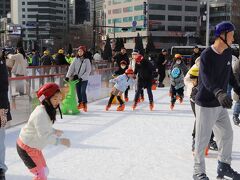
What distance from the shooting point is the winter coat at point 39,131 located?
3.62m

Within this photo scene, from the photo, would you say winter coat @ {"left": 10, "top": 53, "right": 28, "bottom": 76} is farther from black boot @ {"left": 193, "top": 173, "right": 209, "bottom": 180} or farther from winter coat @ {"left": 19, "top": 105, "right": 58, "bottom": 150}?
black boot @ {"left": 193, "top": 173, "right": 209, "bottom": 180}

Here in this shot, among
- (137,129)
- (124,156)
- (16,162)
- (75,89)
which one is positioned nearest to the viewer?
(16,162)

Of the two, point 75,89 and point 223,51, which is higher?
point 223,51

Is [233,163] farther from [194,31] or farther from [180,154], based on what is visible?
[194,31]

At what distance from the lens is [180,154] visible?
575 cm

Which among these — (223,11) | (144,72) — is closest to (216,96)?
(144,72)

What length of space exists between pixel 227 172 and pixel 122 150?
1.97 m

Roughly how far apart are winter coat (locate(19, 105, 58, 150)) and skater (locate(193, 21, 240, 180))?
1.47 meters

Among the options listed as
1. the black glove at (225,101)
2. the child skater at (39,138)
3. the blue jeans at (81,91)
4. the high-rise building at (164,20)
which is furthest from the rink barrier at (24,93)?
the high-rise building at (164,20)

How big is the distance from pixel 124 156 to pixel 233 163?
56.2 inches

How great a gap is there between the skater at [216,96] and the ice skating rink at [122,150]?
46 centimetres

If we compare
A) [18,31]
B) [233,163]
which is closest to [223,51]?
[233,163]

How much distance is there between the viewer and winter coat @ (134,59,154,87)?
10.3m

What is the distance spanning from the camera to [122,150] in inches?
235
